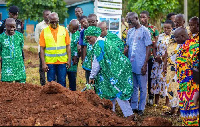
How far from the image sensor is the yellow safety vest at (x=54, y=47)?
22.9 feet

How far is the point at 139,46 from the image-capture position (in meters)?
6.33

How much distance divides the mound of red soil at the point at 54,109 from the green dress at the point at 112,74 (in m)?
0.22

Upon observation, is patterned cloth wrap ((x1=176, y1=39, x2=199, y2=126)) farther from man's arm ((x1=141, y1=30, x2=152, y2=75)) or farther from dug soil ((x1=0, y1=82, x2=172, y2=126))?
man's arm ((x1=141, y1=30, x2=152, y2=75))

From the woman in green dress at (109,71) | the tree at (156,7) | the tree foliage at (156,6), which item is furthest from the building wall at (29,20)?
the woman in green dress at (109,71)

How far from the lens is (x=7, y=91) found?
6.50m

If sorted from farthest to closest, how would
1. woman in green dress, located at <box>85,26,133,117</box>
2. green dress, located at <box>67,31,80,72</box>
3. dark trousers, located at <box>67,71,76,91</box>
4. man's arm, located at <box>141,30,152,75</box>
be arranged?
1. dark trousers, located at <box>67,71,76,91</box>
2. green dress, located at <box>67,31,80,72</box>
3. man's arm, located at <box>141,30,152,75</box>
4. woman in green dress, located at <box>85,26,133,117</box>

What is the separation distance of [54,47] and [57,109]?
222 cm

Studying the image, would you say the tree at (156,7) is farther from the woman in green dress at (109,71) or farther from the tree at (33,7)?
the woman in green dress at (109,71)

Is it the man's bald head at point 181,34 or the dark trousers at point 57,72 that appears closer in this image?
the man's bald head at point 181,34

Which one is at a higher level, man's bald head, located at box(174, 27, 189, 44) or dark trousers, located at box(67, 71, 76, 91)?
man's bald head, located at box(174, 27, 189, 44)

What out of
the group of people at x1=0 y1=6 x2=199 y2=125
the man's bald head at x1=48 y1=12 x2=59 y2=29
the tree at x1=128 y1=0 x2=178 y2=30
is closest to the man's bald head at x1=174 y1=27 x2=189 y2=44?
the group of people at x1=0 y1=6 x2=199 y2=125

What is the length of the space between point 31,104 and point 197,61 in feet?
9.37

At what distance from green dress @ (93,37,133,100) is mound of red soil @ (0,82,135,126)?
22 centimetres

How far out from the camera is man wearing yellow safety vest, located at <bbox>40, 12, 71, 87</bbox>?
22.9 feet
